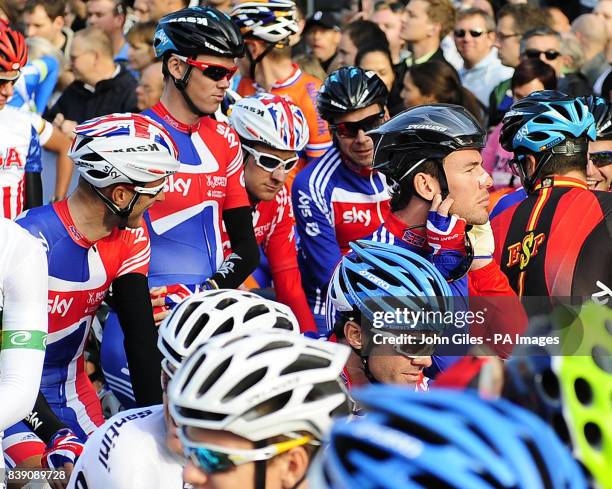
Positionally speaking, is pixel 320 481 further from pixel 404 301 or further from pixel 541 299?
pixel 541 299

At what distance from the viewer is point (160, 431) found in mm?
3682

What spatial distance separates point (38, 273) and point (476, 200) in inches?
77.4

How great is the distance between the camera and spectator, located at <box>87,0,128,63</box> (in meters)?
13.9

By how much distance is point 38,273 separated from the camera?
4.31m

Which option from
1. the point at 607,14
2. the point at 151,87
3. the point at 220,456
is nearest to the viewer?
the point at 220,456

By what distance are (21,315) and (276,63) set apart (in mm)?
5533

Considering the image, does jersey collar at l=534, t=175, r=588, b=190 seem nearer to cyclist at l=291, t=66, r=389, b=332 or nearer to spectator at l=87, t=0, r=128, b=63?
cyclist at l=291, t=66, r=389, b=332

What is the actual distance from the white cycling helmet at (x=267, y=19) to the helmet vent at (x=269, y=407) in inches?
259

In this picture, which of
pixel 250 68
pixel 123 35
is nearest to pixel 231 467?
pixel 250 68

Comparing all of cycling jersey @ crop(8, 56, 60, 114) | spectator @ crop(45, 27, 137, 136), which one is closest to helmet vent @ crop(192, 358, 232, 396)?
cycling jersey @ crop(8, 56, 60, 114)

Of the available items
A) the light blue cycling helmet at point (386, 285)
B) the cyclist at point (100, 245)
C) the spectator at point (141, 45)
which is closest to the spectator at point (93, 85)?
the spectator at point (141, 45)

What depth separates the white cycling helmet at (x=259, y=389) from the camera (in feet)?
8.89

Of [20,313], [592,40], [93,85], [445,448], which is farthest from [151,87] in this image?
[445,448]

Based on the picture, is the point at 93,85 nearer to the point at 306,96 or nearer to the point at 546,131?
the point at 306,96
